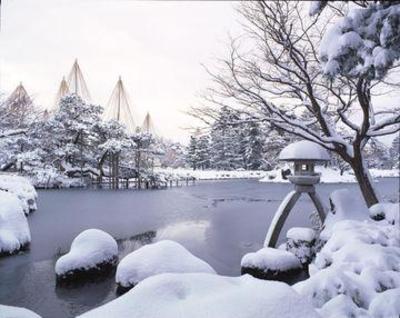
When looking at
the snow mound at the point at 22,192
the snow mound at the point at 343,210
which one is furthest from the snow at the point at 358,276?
the snow mound at the point at 22,192

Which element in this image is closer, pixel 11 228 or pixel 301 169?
pixel 301 169

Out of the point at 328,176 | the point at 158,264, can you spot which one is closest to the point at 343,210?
the point at 158,264

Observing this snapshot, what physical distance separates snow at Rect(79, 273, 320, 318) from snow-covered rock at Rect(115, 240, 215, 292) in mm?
3116

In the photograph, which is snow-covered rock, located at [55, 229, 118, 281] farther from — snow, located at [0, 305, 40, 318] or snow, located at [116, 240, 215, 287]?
snow, located at [0, 305, 40, 318]

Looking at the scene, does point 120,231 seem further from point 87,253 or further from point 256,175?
point 256,175

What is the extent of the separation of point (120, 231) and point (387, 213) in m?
9.65

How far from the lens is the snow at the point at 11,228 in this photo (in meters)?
9.45

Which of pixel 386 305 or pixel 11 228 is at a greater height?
pixel 386 305

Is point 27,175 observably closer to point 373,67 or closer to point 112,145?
point 112,145

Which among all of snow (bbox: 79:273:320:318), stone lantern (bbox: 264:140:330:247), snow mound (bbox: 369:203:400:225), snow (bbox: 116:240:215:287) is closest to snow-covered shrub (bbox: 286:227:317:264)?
stone lantern (bbox: 264:140:330:247)

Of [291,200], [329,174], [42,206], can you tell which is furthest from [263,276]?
[329,174]

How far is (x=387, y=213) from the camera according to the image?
625 centimetres

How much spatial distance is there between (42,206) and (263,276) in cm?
1403

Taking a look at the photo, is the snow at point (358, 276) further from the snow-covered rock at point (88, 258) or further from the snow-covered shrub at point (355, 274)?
the snow-covered rock at point (88, 258)
